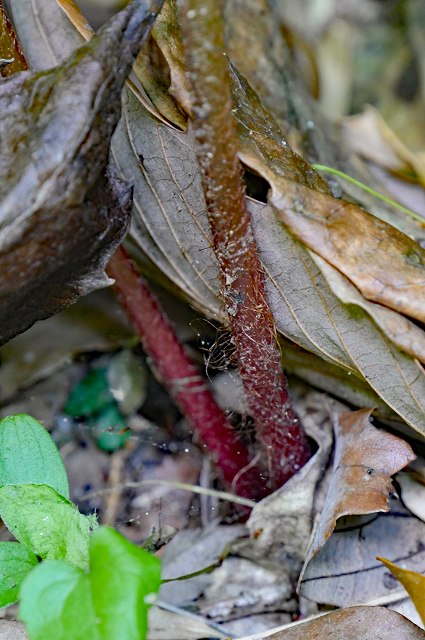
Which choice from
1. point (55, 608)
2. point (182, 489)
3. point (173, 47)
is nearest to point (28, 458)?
point (55, 608)

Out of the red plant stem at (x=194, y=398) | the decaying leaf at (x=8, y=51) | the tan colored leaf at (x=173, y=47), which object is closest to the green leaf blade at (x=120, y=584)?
the red plant stem at (x=194, y=398)

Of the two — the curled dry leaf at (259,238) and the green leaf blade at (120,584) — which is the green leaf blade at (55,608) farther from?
the curled dry leaf at (259,238)

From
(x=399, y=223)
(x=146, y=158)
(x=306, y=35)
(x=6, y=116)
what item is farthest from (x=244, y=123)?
(x=306, y=35)

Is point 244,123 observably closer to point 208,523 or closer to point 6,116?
point 6,116

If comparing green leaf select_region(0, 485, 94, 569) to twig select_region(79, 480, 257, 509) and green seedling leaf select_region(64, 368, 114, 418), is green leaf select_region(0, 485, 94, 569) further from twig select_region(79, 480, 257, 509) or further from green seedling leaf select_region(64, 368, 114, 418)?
green seedling leaf select_region(64, 368, 114, 418)

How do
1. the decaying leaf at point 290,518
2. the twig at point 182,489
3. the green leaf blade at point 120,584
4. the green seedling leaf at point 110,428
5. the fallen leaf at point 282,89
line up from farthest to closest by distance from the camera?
the fallen leaf at point 282,89, the green seedling leaf at point 110,428, the twig at point 182,489, the decaying leaf at point 290,518, the green leaf blade at point 120,584

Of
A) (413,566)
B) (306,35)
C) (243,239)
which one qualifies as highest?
(243,239)

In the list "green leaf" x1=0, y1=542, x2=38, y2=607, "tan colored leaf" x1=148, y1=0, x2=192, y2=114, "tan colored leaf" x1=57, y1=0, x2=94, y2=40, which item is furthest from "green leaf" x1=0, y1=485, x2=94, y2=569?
"tan colored leaf" x1=57, y1=0, x2=94, y2=40
